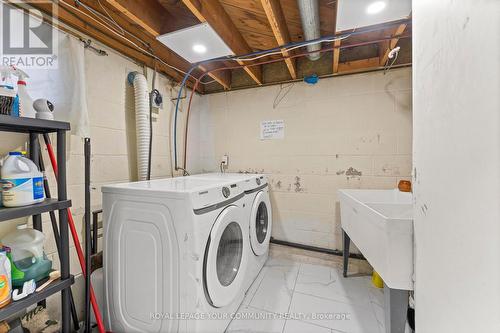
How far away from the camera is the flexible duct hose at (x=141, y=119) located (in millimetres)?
1665

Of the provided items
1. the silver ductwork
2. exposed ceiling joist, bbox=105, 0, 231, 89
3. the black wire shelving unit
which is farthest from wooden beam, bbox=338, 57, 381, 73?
the black wire shelving unit

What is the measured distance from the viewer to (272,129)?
2.34 metres

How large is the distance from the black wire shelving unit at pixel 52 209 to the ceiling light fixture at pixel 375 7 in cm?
175

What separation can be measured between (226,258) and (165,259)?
0.49 metres

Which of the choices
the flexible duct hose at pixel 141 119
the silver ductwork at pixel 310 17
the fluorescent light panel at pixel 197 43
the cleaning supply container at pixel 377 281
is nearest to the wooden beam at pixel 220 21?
the fluorescent light panel at pixel 197 43

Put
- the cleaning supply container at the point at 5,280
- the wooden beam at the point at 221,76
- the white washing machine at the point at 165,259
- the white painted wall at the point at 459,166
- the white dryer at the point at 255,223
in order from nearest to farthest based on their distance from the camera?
the white painted wall at the point at 459,166 < the cleaning supply container at the point at 5,280 < the white washing machine at the point at 165,259 < the white dryer at the point at 255,223 < the wooden beam at the point at 221,76

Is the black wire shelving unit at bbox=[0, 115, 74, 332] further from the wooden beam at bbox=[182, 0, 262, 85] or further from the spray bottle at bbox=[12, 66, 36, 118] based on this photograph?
the wooden beam at bbox=[182, 0, 262, 85]

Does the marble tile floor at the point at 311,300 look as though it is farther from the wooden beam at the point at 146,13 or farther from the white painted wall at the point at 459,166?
the wooden beam at the point at 146,13

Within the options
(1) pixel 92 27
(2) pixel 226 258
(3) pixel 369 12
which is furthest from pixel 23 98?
(3) pixel 369 12

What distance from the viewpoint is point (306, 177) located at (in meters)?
2.22

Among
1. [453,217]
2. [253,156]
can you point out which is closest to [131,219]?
[453,217]

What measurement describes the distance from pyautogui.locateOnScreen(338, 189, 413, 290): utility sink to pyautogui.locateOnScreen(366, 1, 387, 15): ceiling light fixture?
3.84 ft

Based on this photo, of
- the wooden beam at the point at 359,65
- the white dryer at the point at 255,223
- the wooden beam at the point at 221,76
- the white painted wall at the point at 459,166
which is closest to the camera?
the white painted wall at the point at 459,166

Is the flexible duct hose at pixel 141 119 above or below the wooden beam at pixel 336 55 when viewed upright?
below
